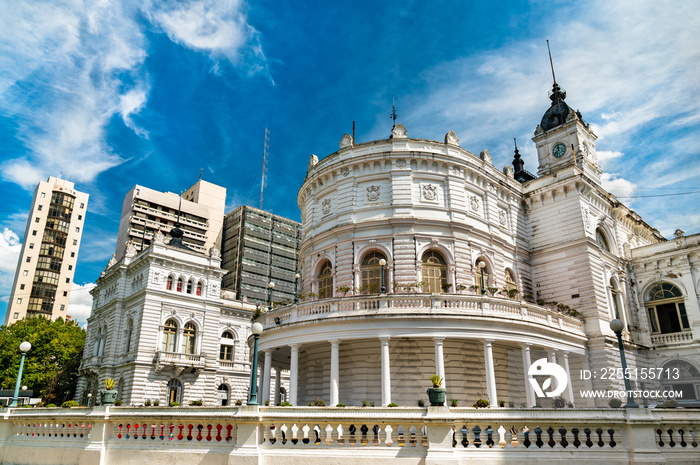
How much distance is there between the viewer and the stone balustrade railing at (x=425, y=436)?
481 inches

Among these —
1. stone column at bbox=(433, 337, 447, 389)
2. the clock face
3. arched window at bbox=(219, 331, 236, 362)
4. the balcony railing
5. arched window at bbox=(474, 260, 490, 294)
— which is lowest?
stone column at bbox=(433, 337, 447, 389)

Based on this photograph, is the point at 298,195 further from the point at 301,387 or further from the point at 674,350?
the point at 674,350

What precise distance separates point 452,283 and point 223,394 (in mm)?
31703

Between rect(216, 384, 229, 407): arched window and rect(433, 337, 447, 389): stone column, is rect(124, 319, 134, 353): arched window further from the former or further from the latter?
rect(433, 337, 447, 389): stone column

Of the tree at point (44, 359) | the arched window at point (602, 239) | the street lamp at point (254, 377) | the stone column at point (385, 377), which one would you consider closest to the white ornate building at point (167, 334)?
the tree at point (44, 359)

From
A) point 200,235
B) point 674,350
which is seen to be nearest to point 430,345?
point 674,350

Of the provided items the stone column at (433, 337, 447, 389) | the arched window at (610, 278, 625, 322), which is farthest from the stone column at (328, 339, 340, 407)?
the arched window at (610, 278, 625, 322)

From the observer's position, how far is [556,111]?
46031 millimetres

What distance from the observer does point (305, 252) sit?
36125 mm

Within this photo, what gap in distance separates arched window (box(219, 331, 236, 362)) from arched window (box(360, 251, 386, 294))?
27.2 metres

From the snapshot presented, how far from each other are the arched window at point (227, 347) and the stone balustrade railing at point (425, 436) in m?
39.5

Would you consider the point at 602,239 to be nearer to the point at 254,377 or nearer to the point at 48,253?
the point at 254,377

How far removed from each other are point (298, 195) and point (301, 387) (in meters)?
15.4

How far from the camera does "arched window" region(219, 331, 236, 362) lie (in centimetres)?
5238
